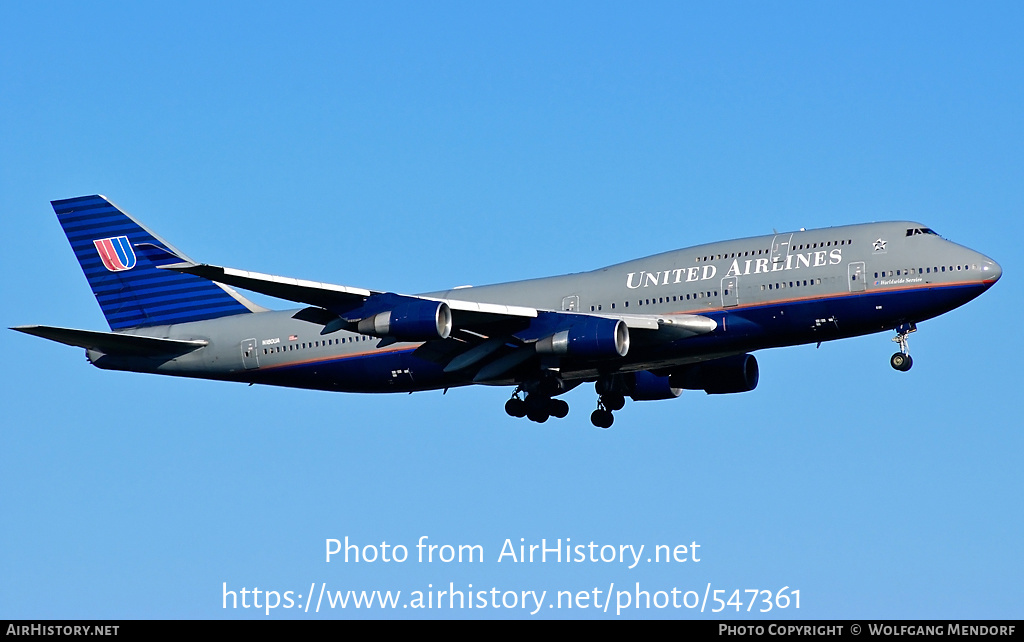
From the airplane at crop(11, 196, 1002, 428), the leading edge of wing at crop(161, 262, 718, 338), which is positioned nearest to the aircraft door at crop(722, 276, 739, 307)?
the airplane at crop(11, 196, 1002, 428)

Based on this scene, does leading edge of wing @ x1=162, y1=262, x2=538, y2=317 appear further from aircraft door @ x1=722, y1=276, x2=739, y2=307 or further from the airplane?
aircraft door @ x1=722, y1=276, x2=739, y2=307

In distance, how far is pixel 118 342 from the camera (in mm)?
48781

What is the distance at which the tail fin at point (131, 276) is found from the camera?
52062 millimetres

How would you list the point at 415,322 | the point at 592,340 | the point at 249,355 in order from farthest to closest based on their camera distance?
the point at 249,355 → the point at 592,340 → the point at 415,322

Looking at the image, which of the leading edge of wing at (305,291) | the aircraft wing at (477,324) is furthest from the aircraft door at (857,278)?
the leading edge of wing at (305,291)

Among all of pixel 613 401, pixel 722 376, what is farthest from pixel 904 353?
pixel 613 401

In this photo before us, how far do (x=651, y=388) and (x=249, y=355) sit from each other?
14.5 metres

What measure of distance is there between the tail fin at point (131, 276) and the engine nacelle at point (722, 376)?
15927mm

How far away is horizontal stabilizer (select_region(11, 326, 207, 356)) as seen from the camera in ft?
151

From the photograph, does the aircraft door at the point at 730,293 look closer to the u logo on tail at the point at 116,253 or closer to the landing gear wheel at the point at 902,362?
the landing gear wheel at the point at 902,362

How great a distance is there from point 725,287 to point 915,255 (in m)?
5.74

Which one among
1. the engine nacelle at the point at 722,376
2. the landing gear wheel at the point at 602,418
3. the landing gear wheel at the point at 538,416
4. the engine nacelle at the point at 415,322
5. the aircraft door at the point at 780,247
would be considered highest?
the aircraft door at the point at 780,247

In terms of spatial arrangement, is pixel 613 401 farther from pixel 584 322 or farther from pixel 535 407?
pixel 584 322
